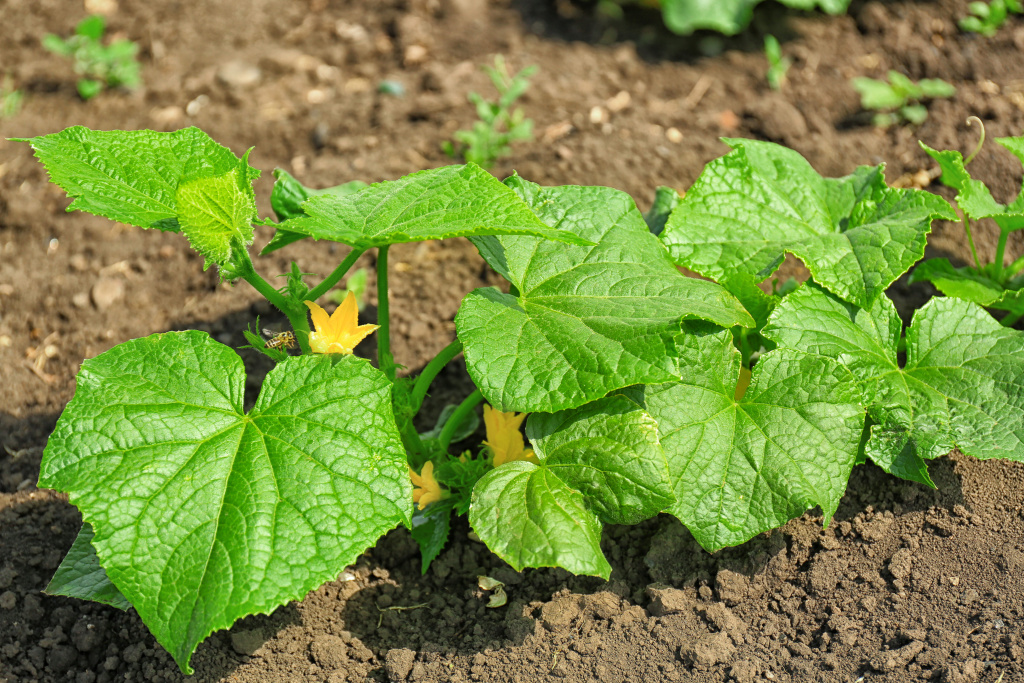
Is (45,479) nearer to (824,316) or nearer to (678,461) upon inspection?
(678,461)

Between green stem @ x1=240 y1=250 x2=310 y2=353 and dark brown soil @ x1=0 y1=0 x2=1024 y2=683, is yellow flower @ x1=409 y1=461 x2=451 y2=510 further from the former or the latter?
green stem @ x1=240 y1=250 x2=310 y2=353

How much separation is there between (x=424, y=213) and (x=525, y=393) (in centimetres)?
54

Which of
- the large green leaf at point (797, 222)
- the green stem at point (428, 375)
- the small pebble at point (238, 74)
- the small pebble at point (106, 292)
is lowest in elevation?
the small pebble at point (106, 292)

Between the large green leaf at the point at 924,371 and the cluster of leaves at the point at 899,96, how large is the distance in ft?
5.86

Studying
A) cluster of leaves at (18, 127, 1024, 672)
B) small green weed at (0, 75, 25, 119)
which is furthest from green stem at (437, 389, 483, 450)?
small green weed at (0, 75, 25, 119)

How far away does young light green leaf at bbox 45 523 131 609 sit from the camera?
7.41ft

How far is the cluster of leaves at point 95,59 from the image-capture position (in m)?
4.52

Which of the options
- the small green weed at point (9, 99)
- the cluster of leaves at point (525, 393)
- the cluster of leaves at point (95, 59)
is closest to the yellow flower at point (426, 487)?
the cluster of leaves at point (525, 393)

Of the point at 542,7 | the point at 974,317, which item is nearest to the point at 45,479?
the point at 974,317

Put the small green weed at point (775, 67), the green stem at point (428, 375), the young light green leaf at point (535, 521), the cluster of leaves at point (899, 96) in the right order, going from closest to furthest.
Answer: the young light green leaf at point (535, 521), the green stem at point (428, 375), the cluster of leaves at point (899, 96), the small green weed at point (775, 67)

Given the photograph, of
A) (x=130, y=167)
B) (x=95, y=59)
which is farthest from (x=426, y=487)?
(x=95, y=59)

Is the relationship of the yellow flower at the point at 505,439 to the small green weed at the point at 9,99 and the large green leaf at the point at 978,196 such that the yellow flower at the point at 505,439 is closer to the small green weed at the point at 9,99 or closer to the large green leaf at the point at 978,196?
the large green leaf at the point at 978,196

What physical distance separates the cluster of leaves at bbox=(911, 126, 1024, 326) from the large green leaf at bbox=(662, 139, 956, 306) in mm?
168

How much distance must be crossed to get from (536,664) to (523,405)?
77 cm
